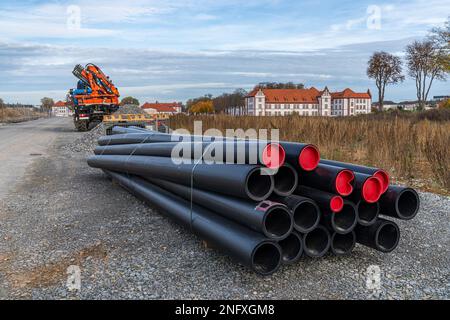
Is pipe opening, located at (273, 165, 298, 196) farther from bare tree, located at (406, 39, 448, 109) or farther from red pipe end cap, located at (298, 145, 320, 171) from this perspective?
bare tree, located at (406, 39, 448, 109)

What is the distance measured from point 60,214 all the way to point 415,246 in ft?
15.4

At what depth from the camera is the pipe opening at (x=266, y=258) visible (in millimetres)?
3695

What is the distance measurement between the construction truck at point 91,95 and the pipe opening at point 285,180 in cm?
1962

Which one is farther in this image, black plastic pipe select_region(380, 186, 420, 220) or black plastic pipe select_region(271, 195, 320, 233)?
black plastic pipe select_region(380, 186, 420, 220)

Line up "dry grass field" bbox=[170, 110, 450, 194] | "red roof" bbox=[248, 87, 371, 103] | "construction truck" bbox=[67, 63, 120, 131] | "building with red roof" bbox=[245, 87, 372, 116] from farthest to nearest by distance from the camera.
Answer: "red roof" bbox=[248, 87, 371, 103] → "building with red roof" bbox=[245, 87, 372, 116] → "construction truck" bbox=[67, 63, 120, 131] → "dry grass field" bbox=[170, 110, 450, 194]

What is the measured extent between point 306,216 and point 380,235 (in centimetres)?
95

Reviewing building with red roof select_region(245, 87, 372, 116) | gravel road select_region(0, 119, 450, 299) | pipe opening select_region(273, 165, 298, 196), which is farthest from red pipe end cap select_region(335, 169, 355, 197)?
building with red roof select_region(245, 87, 372, 116)

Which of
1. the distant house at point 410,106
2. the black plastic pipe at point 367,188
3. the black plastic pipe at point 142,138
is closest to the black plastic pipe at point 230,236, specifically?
the black plastic pipe at point 367,188

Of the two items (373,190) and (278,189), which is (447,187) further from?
(278,189)

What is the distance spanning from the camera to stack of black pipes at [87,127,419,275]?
12.3 ft

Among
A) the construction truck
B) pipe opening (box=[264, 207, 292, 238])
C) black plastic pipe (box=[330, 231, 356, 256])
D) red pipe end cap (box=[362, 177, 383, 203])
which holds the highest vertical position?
the construction truck

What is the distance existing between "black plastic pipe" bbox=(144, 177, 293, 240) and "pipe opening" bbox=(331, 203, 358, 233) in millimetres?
555

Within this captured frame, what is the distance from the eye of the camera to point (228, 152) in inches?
165

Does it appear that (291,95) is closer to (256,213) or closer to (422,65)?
(422,65)
